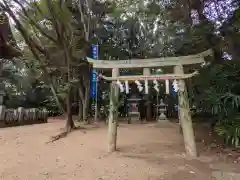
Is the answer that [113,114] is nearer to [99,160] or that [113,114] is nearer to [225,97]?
[99,160]

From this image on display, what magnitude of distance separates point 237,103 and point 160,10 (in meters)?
6.16

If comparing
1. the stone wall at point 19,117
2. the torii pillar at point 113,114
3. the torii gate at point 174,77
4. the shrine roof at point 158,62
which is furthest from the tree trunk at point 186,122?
the stone wall at point 19,117

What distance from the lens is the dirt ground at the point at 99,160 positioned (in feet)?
14.0

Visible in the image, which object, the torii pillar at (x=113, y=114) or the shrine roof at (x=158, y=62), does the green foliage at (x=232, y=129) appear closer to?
the shrine roof at (x=158, y=62)

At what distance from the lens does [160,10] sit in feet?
33.0

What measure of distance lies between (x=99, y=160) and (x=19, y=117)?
6983mm

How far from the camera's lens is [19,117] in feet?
35.2

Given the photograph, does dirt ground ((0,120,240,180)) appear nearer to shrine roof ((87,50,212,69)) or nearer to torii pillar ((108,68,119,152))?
torii pillar ((108,68,119,152))

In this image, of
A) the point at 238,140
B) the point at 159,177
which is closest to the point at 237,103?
the point at 238,140

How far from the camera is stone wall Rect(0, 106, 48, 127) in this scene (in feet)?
32.3

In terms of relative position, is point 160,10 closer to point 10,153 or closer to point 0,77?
point 10,153

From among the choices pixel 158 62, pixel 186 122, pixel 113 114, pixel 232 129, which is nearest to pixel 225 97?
pixel 232 129

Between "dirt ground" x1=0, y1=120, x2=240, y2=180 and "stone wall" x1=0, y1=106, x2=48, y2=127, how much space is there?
7.82 ft

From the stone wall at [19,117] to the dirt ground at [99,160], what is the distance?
238 cm
